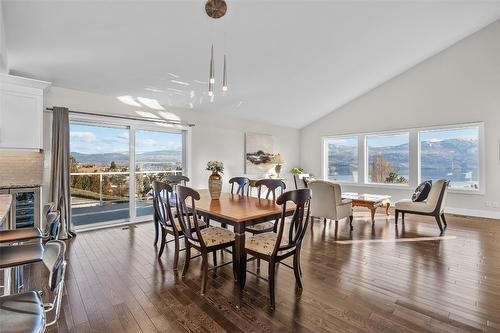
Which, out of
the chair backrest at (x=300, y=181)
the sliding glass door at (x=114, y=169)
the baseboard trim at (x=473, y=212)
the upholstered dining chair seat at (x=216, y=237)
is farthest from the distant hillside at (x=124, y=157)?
the baseboard trim at (x=473, y=212)

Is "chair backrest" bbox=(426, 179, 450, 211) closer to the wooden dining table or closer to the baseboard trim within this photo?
the baseboard trim

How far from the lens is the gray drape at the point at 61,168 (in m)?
4.08

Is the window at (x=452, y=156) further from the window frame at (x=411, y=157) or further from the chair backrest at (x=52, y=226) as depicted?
the chair backrest at (x=52, y=226)

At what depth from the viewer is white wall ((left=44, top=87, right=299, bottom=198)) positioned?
4312mm

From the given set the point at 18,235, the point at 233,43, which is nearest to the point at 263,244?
the point at 18,235

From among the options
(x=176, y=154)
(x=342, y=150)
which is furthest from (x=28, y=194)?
(x=342, y=150)

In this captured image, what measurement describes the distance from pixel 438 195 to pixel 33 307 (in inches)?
→ 217

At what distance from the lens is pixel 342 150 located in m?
8.09

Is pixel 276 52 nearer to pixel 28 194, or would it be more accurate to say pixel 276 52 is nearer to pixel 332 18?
pixel 332 18

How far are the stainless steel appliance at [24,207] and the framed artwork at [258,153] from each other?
4.66 metres

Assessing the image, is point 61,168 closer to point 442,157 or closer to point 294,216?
point 294,216

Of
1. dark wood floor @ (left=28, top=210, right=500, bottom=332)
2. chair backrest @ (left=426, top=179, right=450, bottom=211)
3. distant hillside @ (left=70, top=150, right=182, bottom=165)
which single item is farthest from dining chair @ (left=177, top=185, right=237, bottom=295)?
chair backrest @ (left=426, top=179, right=450, bottom=211)

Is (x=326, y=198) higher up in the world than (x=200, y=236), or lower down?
higher up

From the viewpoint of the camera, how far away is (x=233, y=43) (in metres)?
3.95
